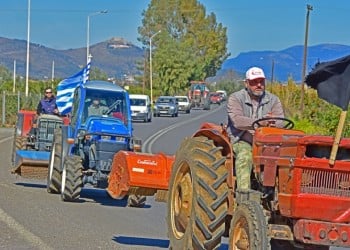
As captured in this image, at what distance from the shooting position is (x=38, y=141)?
70.5 feet

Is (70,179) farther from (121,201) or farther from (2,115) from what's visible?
(2,115)

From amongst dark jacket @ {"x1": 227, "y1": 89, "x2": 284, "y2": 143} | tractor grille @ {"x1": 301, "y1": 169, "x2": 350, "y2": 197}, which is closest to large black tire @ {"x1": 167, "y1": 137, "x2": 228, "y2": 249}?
dark jacket @ {"x1": 227, "y1": 89, "x2": 284, "y2": 143}

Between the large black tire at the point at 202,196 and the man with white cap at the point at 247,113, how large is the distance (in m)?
0.19

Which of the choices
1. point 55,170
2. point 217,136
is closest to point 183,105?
point 55,170

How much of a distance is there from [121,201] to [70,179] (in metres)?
1.39

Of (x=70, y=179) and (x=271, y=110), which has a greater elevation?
(x=271, y=110)

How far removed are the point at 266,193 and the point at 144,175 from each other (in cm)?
316

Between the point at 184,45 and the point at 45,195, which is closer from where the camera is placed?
the point at 45,195

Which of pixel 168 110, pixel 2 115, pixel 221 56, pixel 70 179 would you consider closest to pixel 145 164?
pixel 70 179

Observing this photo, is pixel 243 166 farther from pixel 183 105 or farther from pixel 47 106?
pixel 183 105

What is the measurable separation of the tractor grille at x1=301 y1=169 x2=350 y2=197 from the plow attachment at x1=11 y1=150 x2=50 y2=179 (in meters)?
11.8

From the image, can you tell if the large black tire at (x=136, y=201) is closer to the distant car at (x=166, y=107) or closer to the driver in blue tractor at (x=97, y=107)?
the driver in blue tractor at (x=97, y=107)

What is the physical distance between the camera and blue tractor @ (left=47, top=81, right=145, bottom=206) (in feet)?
55.6

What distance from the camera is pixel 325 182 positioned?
8.11 m
